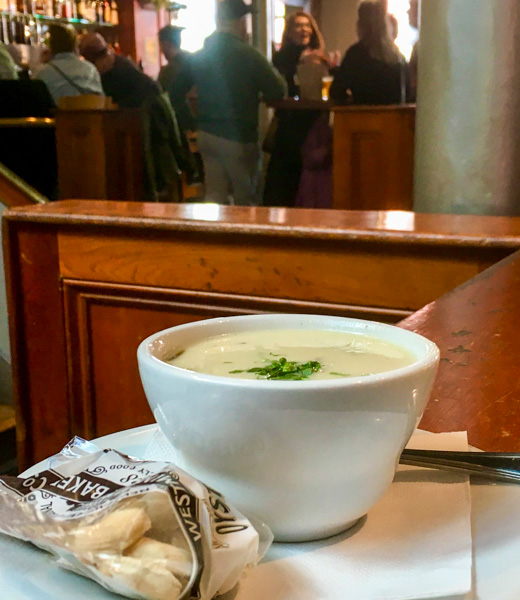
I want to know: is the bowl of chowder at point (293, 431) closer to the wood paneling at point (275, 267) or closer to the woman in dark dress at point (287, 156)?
the wood paneling at point (275, 267)

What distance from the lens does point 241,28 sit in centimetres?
401

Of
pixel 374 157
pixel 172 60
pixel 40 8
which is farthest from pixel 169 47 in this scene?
pixel 374 157

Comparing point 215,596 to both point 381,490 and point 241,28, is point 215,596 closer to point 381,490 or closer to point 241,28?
point 381,490

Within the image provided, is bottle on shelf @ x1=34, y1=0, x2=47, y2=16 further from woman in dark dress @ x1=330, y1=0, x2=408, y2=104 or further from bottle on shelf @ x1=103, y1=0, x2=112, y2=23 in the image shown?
woman in dark dress @ x1=330, y1=0, x2=408, y2=104

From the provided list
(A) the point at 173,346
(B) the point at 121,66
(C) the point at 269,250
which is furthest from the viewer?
(B) the point at 121,66

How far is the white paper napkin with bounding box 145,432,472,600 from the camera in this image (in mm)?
347

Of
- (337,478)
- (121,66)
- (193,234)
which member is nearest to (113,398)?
(193,234)

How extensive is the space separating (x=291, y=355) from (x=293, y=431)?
0.11 meters

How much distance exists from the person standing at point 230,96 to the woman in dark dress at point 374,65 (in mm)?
478

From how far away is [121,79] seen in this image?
5.20m

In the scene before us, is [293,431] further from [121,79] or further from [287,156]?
[121,79]

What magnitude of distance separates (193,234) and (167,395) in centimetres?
138

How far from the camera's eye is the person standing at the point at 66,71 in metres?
4.78

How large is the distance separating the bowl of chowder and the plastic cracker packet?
2 centimetres
